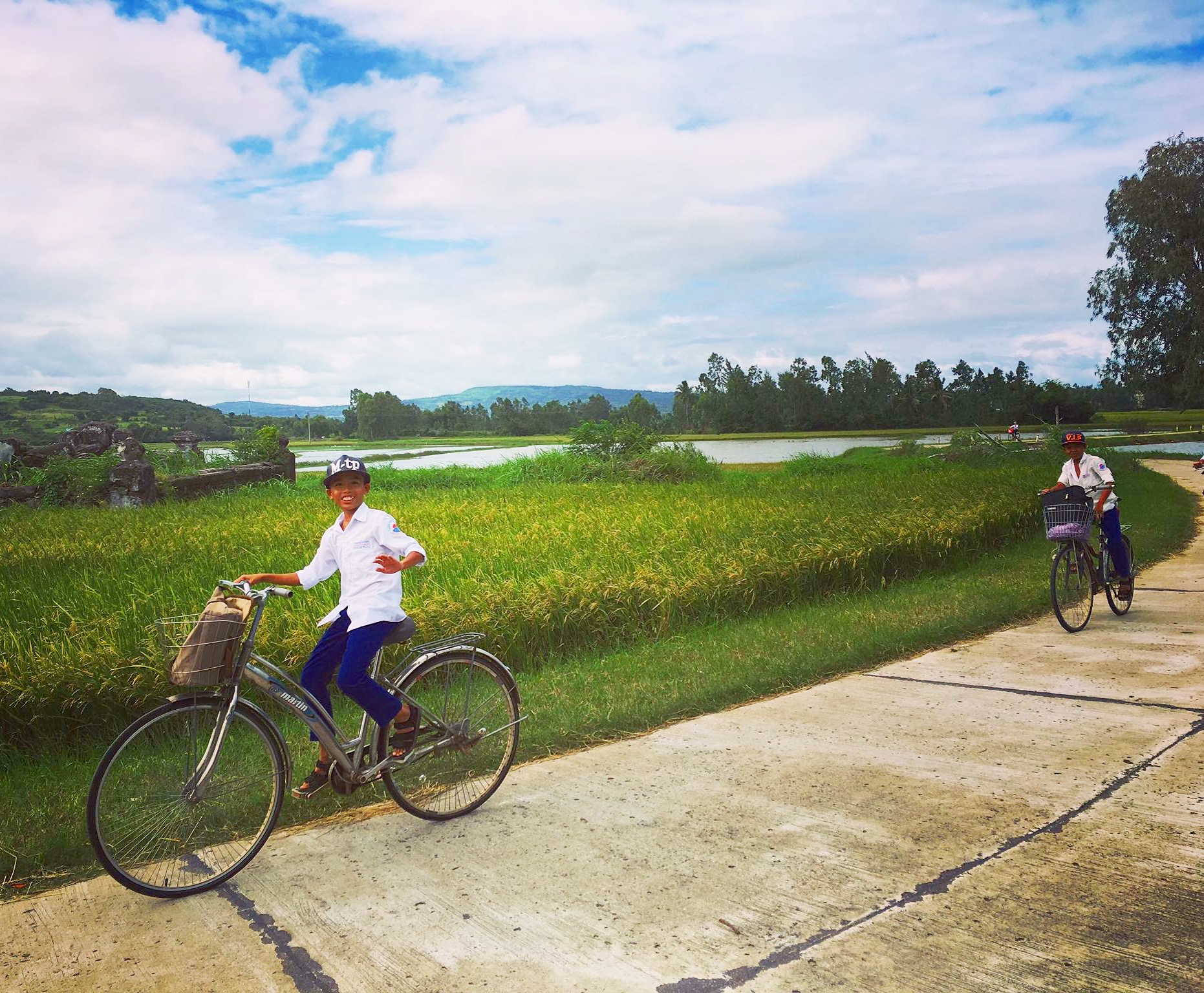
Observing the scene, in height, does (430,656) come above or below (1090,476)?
below

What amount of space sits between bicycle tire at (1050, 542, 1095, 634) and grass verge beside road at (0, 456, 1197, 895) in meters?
0.16

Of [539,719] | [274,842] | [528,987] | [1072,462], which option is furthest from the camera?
[1072,462]

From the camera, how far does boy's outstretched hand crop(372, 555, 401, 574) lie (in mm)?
3504

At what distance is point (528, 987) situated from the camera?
256 centimetres

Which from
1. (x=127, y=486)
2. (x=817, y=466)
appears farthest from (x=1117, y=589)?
(x=817, y=466)

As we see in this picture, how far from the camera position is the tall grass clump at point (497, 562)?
543cm

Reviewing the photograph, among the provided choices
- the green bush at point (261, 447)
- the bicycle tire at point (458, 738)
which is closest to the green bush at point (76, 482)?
the green bush at point (261, 447)

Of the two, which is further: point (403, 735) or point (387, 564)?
point (403, 735)

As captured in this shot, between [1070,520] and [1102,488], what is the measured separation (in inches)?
17.7

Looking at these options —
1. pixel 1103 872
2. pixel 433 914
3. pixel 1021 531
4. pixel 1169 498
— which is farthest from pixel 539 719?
pixel 1169 498

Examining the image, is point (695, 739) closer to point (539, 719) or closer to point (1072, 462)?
point (539, 719)

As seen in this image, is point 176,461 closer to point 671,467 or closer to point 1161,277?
point 671,467

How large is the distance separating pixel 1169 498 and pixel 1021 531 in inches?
235

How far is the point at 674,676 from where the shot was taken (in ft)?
19.6
